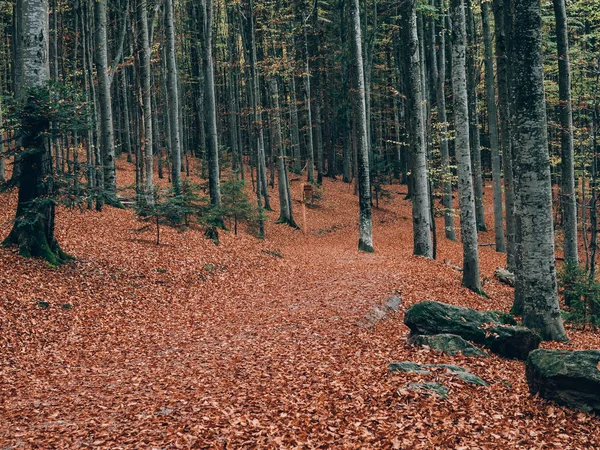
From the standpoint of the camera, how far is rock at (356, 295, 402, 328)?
32.0ft

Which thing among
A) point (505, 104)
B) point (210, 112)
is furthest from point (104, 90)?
point (505, 104)

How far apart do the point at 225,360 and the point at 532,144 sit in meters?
6.73

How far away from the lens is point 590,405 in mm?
5832

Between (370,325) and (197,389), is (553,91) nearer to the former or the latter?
(370,325)

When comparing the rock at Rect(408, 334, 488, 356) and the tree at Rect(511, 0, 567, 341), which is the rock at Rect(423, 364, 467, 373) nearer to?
the rock at Rect(408, 334, 488, 356)

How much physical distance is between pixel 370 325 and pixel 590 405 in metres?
4.44

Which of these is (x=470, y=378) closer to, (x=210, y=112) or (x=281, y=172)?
(x=210, y=112)

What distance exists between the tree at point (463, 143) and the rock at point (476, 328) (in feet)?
15.9

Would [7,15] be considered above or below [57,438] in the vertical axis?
above

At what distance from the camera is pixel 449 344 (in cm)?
798

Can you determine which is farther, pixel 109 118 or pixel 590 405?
pixel 109 118

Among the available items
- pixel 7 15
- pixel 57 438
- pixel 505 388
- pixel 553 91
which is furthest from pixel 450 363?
pixel 7 15

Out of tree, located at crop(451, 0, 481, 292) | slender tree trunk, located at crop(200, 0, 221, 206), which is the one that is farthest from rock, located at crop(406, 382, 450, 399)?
slender tree trunk, located at crop(200, 0, 221, 206)

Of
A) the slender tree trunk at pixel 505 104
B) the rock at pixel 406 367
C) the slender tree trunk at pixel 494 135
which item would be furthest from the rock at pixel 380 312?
the slender tree trunk at pixel 494 135
